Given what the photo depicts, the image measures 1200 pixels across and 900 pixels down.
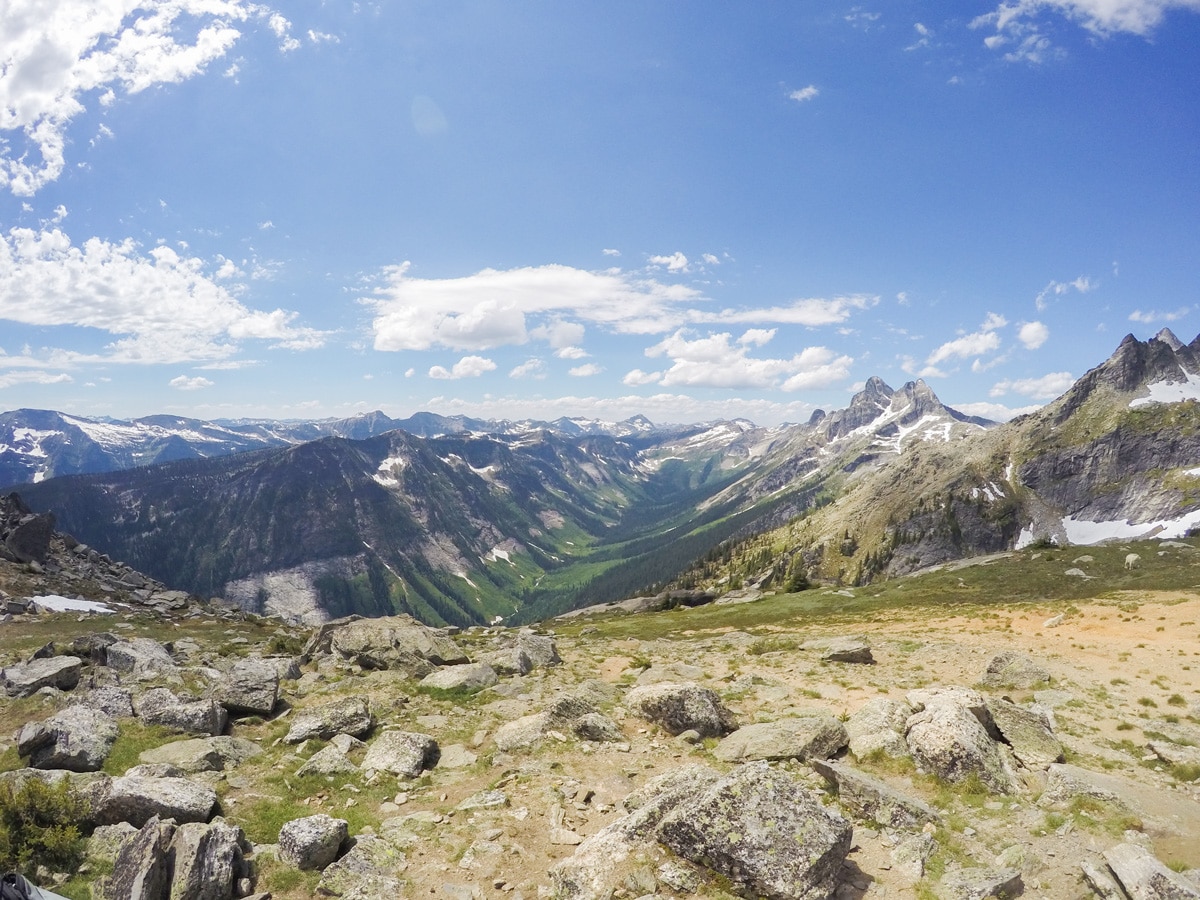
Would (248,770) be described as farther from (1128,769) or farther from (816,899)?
(1128,769)

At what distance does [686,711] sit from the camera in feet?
76.6

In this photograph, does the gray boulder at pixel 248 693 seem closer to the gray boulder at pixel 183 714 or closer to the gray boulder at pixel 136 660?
the gray boulder at pixel 183 714

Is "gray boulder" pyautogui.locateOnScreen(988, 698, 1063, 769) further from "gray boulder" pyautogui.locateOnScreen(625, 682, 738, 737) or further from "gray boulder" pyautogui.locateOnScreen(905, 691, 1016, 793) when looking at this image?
"gray boulder" pyautogui.locateOnScreen(625, 682, 738, 737)

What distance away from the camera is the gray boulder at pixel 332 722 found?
74.1ft

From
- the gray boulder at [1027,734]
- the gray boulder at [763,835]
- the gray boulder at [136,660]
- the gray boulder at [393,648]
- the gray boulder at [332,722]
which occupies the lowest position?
the gray boulder at [393,648]

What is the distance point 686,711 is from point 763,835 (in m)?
11.2


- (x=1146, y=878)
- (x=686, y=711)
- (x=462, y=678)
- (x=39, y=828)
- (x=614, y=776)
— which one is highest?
(x=1146, y=878)

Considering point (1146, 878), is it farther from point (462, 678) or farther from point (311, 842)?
point (462, 678)

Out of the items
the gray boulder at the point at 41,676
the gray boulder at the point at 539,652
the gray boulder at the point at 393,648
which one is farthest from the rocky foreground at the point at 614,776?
the gray boulder at the point at 539,652

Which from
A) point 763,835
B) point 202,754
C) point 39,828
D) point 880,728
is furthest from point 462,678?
point 763,835

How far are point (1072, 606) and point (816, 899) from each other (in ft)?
207

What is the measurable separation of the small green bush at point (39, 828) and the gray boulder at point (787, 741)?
19041mm

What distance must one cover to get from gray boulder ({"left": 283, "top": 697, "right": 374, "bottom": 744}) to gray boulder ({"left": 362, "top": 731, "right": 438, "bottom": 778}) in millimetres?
1575

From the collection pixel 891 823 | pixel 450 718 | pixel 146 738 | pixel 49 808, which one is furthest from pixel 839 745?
pixel 146 738
